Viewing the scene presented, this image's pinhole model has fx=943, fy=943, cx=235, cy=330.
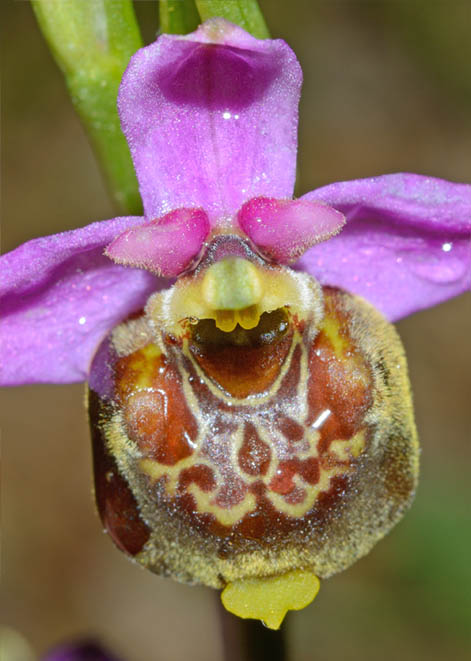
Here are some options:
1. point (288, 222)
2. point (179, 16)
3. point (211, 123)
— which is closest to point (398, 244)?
point (288, 222)

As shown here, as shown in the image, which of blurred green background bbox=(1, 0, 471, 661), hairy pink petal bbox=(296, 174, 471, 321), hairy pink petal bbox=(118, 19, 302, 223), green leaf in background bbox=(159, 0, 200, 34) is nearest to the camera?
hairy pink petal bbox=(118, 19, 302, 223)

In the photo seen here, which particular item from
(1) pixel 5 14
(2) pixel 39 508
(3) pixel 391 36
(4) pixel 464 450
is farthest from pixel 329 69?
(2) pixel 39 508

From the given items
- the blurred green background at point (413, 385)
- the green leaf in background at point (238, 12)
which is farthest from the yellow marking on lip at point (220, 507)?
the blurred green background at point (413, 385)

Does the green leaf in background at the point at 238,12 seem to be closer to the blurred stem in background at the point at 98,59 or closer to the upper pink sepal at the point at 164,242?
the blurred stem in background at the point at 98,59

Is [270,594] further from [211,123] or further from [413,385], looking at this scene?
[413,385]

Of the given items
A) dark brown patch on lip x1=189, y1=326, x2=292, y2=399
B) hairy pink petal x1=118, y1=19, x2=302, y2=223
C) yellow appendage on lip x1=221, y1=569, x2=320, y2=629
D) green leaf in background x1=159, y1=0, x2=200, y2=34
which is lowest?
yellow appendage on lip x1=221, y1=569, x2=320, y2=629

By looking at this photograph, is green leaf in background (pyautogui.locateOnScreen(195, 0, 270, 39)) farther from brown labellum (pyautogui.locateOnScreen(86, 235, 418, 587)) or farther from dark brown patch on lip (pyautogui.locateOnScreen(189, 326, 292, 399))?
dark brown patch on lip (pyautogui.locateOnScreen(189, 326, 292, 399))

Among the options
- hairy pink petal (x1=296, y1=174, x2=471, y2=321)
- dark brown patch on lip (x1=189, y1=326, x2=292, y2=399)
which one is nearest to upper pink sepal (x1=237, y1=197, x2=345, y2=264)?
hairy pink petal (x1=296, y1=174, x2=471, y2=321)
